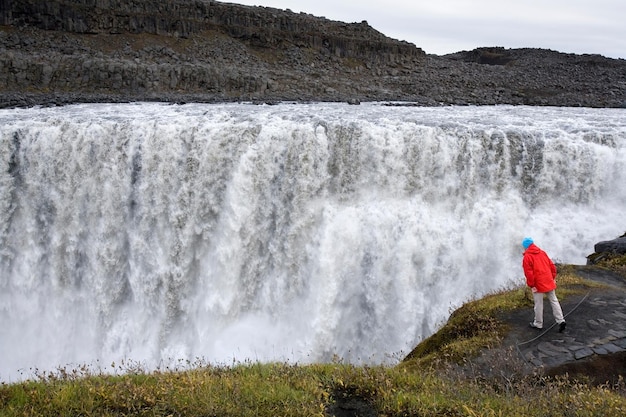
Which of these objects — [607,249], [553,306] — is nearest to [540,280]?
[553,306]

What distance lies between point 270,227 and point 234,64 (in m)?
33.9

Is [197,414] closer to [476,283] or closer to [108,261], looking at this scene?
[476,283]

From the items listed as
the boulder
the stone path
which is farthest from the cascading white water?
the stone path

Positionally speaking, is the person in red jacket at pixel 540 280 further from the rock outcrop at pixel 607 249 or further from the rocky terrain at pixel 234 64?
the rocky terrain at pixel 234 64

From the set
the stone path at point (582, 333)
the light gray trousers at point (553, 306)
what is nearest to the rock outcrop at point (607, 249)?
the stone path at point (582, 333)

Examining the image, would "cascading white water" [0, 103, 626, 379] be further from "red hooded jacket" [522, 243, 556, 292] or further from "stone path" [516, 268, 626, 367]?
"red hooded jacket" [522, 243, 556, 292]

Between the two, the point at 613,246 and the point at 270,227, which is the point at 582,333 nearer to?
the point at 613,246

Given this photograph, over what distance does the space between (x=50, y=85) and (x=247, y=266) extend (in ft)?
91.7

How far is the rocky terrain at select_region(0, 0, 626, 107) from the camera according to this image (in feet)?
127

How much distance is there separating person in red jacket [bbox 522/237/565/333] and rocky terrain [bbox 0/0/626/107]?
27.2 metres

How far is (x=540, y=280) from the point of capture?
1034 centimetres

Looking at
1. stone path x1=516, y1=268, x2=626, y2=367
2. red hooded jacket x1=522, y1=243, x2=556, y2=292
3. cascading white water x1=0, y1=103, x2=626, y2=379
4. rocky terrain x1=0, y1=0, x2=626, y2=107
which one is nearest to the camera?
stone path x1=516, y1=268, x2=626, y2=367

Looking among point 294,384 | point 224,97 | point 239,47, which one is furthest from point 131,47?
point 294,384

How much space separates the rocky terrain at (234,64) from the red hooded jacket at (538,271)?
2720cm
